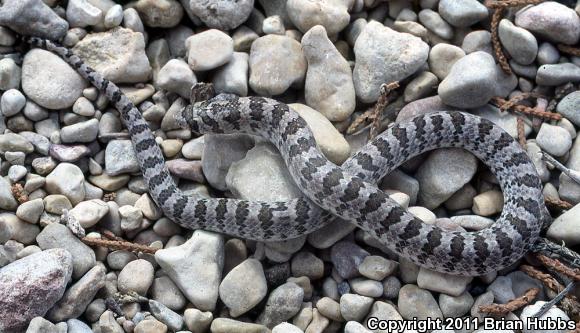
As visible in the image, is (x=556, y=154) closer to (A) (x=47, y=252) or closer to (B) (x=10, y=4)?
(A) (x=47, y=252)

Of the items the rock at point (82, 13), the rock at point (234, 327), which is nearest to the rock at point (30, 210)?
the rock at point (234, 327)

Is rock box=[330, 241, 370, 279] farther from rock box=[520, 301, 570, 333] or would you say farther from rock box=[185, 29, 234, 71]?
rock box=[185, 29, 234, 71]

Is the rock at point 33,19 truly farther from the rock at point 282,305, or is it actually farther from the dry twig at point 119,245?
the rock at point 282,305

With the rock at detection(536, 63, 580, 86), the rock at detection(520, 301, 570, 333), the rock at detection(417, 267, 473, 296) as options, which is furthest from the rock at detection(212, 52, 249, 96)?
the rock at detection(520, 301, 570, 333)

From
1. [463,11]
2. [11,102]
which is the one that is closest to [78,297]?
[11,102]

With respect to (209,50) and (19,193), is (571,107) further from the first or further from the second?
(19,193)

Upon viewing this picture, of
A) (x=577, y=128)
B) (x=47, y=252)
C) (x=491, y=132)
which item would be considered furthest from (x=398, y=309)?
(x=47, y=252)
